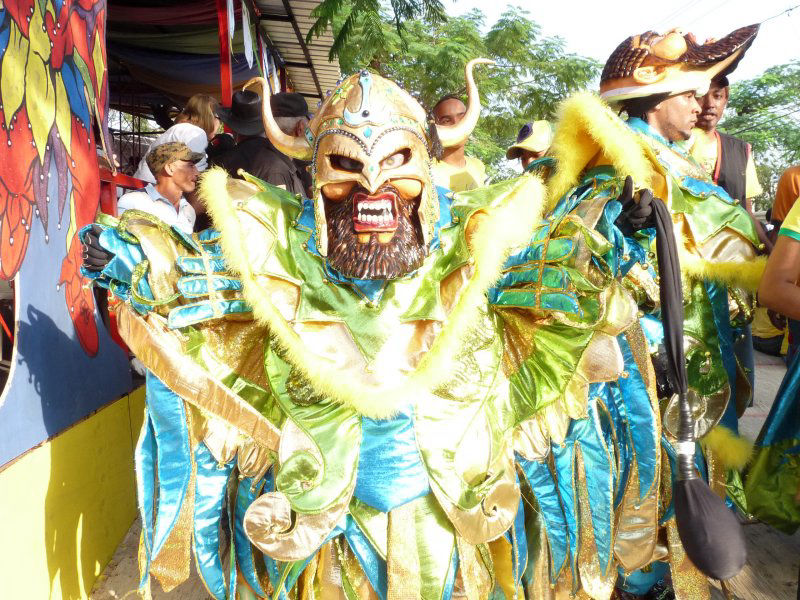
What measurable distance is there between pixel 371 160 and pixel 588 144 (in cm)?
84

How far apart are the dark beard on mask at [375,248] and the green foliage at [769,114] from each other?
59.0 feet

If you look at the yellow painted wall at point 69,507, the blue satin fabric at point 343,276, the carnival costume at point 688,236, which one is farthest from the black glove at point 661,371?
the yellow painted wall at point 69,507

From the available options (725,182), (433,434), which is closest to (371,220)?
(433,434)

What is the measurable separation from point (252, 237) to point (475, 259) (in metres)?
0.62

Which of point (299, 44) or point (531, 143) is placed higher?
point (299, 44)

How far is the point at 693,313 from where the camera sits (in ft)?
8.10

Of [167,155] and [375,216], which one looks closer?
[375,216]

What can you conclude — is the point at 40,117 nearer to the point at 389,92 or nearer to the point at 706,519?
the point at 389,92

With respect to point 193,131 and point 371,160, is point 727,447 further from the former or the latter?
point 193,131

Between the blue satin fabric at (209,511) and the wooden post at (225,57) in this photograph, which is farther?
the wooden post at (225,57)

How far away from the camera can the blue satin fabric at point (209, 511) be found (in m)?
2.01

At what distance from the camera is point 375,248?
181 cm

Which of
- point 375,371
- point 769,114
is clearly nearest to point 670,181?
point 375,371

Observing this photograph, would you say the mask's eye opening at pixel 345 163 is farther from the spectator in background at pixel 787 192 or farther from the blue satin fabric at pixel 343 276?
the spectator in background at pixel 787 192
